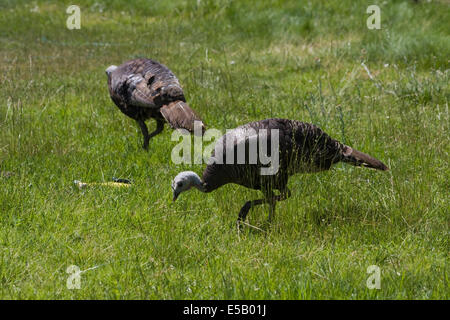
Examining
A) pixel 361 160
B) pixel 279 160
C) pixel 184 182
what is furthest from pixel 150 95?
pixel 361 160

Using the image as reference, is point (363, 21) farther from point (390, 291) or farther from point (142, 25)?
point (390, 291)

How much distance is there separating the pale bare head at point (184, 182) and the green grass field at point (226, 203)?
16 cm

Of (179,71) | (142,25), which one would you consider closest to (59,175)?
(179,71)

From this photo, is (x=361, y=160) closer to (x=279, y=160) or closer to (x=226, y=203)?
(x=279, y=160)

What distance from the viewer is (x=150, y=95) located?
19.4 feet

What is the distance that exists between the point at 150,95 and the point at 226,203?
175cm

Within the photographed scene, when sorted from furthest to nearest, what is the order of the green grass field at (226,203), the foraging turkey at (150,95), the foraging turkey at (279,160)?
the foraging turkey at (150,95), the foraging turkey at (279,160), the green grass field at (226,203)

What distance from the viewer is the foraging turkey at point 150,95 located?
562 cm

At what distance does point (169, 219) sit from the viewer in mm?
4363

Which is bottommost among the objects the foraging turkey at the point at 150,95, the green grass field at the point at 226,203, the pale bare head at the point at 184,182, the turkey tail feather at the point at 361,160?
the green grass field at the point at 226,203

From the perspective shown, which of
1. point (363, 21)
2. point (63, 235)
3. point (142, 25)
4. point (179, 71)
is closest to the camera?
point (63, 235)

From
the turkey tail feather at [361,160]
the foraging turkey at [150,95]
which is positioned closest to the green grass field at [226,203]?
the turkey tail feather at [361,160]

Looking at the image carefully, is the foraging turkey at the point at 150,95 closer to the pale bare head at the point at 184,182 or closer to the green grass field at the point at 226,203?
the green grass field at the point at 226,203

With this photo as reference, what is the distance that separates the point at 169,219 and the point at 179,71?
A: 589 centimetres
